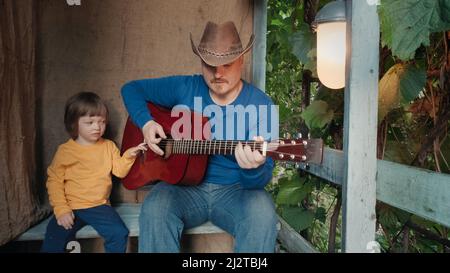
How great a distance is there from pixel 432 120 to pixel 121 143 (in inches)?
33.6

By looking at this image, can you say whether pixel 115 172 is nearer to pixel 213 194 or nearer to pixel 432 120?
pixel 213 194

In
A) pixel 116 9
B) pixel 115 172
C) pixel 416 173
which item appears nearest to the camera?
pixel 416 173

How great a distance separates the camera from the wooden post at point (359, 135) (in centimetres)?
71

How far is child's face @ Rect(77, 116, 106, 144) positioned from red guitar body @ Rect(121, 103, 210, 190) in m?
0.10

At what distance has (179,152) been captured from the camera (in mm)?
917

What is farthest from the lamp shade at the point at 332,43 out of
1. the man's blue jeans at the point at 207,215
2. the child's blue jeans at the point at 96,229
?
the child's blue jeans at the point at 96,229

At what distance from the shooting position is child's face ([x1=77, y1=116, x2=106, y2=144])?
0.95m

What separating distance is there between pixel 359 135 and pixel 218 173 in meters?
0.38

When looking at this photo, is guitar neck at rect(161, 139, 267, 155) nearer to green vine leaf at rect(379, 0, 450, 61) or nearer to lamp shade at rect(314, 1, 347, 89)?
lamp shade at rect(314, 1, 347, 89)

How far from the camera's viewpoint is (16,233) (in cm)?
88

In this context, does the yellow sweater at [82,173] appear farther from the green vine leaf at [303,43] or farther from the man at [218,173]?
the green vine leaf at [303,43]

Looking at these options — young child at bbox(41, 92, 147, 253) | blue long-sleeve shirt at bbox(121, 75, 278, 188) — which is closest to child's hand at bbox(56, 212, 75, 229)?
young child at bbox(41, 92, 147, 253)

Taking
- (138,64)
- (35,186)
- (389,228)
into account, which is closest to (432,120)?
(389,228)

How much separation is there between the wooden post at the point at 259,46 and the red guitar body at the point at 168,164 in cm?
29
